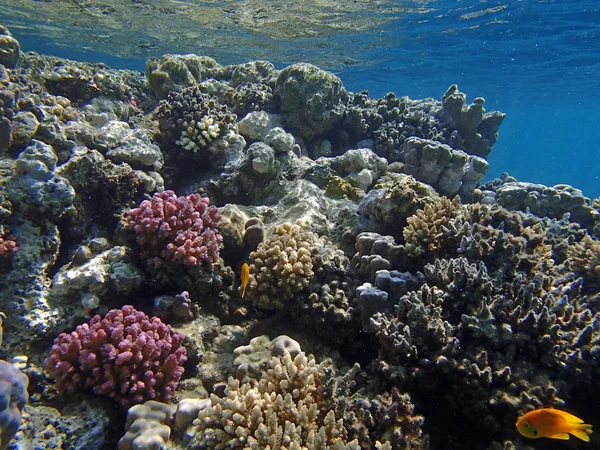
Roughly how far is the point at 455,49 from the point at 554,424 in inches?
1114

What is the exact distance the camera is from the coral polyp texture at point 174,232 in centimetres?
445

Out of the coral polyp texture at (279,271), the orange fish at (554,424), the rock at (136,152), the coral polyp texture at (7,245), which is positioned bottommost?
the coral polyp texture at (279,271)

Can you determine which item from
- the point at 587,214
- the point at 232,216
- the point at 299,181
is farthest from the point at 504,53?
the point at 232,216

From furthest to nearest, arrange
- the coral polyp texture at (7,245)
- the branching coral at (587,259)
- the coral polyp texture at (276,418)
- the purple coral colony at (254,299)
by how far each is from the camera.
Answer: the branching coral at (587,259), the coral polyp texture at (7,245), the purple coral colony at (254,299), the coral polyp texture at (276,418)

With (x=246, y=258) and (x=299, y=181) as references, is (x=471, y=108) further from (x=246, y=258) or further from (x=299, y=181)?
(x=246, y=258)

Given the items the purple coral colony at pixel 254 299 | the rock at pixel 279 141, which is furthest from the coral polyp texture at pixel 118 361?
the rock at pixel 279 141

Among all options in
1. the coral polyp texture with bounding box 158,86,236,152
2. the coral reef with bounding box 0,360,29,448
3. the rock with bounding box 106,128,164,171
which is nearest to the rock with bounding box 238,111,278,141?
the coral polyp texture with bounding box 158,86,236,152

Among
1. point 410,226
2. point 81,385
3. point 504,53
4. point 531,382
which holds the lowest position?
point 81,385

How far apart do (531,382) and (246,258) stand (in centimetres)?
391

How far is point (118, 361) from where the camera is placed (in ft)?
11.2

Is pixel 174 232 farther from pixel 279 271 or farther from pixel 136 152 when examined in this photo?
pixel 136 152

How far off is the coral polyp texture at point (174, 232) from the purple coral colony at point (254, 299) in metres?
0.03

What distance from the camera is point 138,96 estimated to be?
9852 mm

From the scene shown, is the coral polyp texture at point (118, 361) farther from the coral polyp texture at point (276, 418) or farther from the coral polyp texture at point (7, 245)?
the coral polyp texture at point (7, 245)
